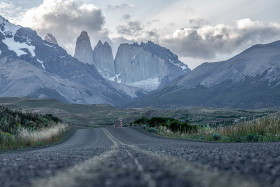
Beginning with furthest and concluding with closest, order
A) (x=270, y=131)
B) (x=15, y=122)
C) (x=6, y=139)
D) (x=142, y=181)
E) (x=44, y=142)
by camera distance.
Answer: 1. (x=15, y=122)
2. (x=44, y=142)
3. (x=6, y=139)
4. (x=270, y=131)
5. (x=142, y=181)

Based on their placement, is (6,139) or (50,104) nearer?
(6,139)

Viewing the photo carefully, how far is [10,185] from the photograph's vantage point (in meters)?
3.49

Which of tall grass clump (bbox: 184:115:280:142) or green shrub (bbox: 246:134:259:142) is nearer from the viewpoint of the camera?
green shrub (bbox: 246:134:259:142)

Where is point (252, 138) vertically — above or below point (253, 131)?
below

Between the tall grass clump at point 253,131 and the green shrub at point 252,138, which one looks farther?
the tall grass clump at point 253,131

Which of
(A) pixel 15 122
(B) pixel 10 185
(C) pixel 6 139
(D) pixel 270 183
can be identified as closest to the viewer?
(D) pixel 270 183

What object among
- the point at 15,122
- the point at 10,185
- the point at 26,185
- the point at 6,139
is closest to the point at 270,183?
the point at 26,185

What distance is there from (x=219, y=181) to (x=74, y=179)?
161cm

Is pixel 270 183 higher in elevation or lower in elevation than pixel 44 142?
higher

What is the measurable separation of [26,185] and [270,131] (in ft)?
59.8

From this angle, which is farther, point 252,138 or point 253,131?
point 253,131

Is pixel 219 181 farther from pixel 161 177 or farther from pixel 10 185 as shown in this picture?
pixel 10 185

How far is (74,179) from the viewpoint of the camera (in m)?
3.35

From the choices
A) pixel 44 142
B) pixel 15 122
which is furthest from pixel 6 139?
pixel 15 122
